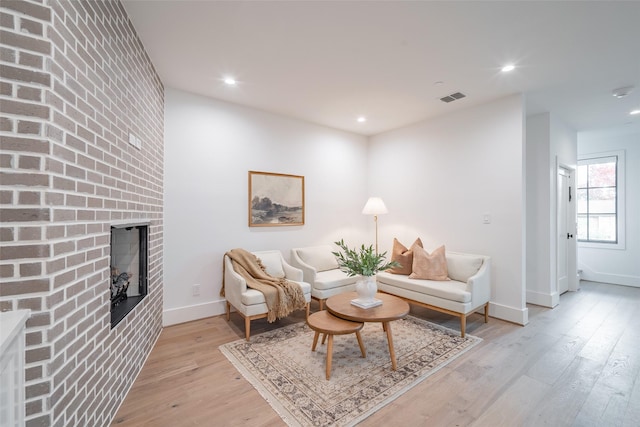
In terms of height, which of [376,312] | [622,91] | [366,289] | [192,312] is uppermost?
[622,91]

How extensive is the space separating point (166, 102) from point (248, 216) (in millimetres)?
1670

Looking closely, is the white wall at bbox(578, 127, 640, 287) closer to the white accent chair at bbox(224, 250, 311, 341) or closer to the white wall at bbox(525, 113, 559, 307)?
the white wall at bbox(525, 113, 559, 307)

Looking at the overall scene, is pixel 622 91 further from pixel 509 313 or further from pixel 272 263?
pixel 272 263

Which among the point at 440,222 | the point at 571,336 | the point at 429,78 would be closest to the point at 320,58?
the point at 429,78

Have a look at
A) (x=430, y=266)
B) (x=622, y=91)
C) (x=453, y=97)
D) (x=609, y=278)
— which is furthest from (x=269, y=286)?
(x=609, y=278)

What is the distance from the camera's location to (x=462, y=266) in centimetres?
356

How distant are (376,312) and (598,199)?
5921mm

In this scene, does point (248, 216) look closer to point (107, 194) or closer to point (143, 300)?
point (143, 300)

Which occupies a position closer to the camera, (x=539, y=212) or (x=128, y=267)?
(x=128, y=267)

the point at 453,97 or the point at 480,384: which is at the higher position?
the point at 453,97

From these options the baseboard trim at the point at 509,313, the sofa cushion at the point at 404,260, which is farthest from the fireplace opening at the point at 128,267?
the baseboard trim at the point at 509,313

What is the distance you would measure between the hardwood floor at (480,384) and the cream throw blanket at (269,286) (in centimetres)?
40

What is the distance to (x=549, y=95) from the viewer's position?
3408mm

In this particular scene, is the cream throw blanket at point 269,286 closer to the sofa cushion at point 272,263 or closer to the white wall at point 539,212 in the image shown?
the sofa cushion at point 272,263
